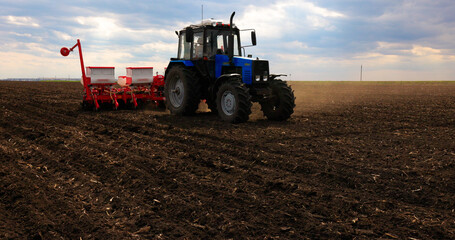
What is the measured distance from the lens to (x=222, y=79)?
31.9 feet

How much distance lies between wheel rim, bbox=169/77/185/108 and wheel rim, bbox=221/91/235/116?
213cm

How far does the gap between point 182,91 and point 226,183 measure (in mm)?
7005

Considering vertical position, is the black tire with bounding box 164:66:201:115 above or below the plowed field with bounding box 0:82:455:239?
above

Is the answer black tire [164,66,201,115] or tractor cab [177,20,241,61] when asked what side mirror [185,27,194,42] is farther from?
black tire [164,66,201,115]

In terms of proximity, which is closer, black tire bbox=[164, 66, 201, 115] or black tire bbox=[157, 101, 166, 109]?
black tire bbox=[164, 66, 201, 115]

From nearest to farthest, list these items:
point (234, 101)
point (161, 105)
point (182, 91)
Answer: point (234, 101)
point (182, 91)
point (161, 105)

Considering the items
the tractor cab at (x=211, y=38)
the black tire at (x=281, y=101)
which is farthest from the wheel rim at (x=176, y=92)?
the black tire at (x=281, y=101)

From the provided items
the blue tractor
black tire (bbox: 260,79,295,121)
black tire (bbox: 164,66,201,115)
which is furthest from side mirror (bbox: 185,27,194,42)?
black tire (bbox: 260,79,295,121)

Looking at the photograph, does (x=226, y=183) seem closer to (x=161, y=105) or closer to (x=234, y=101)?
(x=234, y=101)

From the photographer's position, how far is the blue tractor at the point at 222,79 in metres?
9.26

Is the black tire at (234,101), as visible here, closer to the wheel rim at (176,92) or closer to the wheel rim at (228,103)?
the wheel rim at (228,103)

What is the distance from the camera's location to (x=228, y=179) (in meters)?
4.80

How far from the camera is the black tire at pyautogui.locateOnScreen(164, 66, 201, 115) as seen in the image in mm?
10453

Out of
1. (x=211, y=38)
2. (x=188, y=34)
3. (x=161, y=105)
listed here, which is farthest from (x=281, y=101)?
(x=161, y=105)
